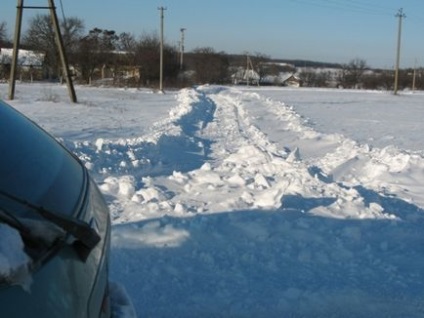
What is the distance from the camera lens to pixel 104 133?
550 inches

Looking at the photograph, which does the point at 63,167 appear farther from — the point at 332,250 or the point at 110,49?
the point at 110,49

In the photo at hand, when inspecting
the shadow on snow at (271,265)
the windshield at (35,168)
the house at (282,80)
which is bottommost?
the shadow on snow at (271,265)

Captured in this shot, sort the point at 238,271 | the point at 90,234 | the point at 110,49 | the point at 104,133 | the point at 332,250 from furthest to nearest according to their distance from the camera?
the point at 110,49 < the point at 104,133 < the point at 332,250 < the point at 238,271 < the point at 90,234

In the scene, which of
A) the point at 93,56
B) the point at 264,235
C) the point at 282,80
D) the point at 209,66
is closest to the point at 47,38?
the point at 93,56

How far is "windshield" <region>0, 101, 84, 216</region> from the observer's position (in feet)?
6.45

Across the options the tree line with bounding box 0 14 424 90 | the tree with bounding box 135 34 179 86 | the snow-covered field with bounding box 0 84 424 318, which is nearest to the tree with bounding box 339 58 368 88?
the tree line with bounding box 0 14 424 90

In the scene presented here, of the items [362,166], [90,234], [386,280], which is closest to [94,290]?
[90,234]

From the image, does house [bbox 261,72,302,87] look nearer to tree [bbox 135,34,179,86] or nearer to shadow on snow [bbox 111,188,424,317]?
tree [bbox 135,34,179,86]

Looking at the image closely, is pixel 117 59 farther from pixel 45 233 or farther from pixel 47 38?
pixel 45 233

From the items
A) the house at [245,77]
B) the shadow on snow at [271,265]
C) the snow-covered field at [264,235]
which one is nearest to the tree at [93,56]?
the house at [245,77]

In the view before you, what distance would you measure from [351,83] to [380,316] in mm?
106496

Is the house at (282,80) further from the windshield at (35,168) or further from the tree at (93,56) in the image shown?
the windshield at (35,168)

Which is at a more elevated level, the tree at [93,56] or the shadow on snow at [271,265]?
the tree at [93,56]

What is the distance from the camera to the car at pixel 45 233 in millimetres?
1570
